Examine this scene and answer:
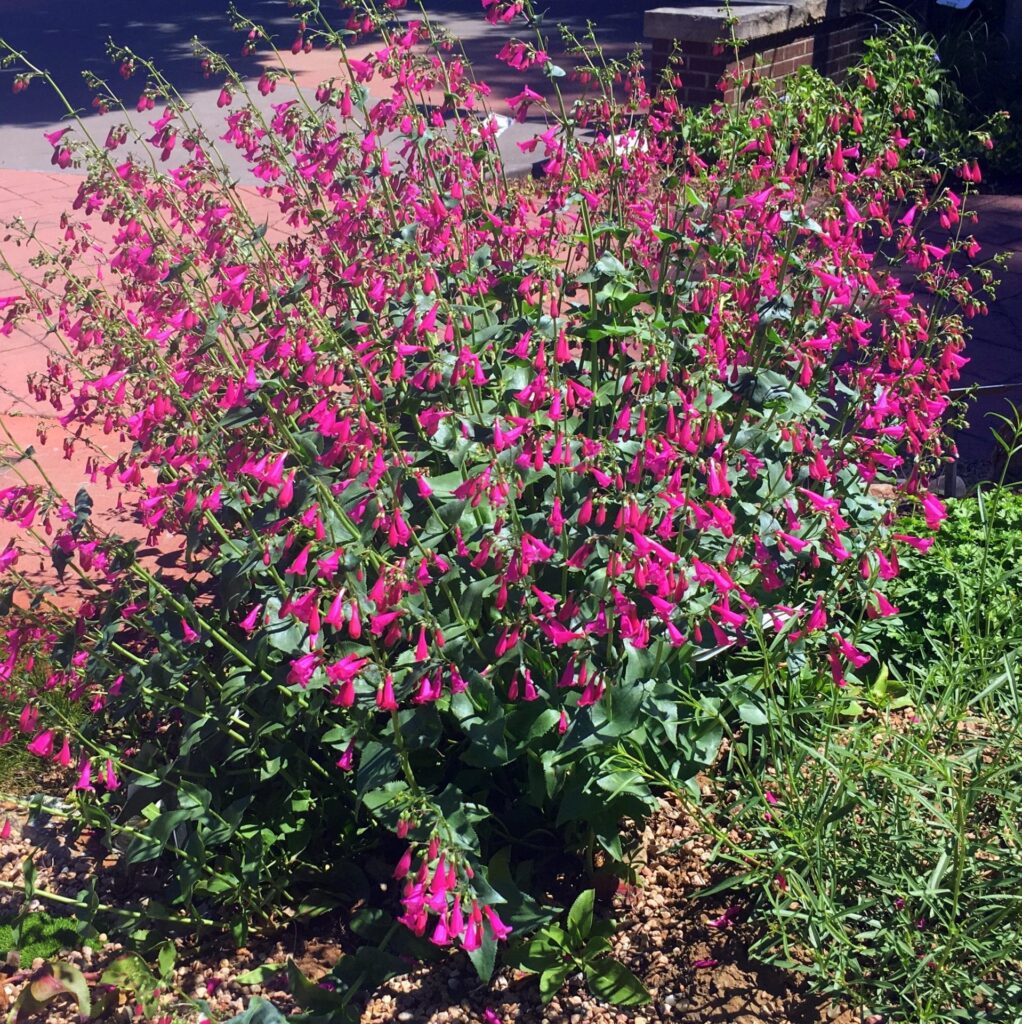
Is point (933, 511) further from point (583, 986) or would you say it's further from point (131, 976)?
point (131, 976)

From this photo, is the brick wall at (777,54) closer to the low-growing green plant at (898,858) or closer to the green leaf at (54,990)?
the low-growing green plant at (898,858)

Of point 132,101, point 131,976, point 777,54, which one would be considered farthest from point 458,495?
point 132,101

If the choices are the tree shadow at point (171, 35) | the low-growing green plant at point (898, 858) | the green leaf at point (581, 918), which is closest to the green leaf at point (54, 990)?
the green leaf at point (581, 918)

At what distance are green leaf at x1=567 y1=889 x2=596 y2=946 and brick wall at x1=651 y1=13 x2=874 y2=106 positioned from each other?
5.33 metres

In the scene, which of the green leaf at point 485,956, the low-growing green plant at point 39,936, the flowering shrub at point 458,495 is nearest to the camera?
the green leaf at point 485,956

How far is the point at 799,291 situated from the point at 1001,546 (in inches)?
51.5

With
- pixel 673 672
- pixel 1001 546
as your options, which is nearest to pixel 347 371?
pixel 673 672

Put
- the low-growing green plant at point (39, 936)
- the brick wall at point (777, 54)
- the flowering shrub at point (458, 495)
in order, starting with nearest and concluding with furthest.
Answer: the flowering shrub at point (458, 495) < the low-growing green plant at point (39, 936) < the brick wall at point (777, 54)

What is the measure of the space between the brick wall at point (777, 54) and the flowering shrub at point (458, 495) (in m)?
4.32

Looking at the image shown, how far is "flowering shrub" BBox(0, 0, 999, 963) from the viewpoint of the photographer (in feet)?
7.30

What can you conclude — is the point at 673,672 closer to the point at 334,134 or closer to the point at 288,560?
the point at 288,560

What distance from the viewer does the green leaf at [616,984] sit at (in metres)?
2.45

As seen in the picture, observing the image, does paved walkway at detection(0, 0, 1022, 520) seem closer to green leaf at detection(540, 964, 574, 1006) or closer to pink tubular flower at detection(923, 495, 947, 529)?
green leaf at detection(540, 964, 574, 1006)

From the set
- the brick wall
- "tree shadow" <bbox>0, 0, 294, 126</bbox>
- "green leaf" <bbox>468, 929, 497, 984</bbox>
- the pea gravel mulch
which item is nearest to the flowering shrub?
"green leaf" <bbox>468, 929, 497, 984</bbox>
